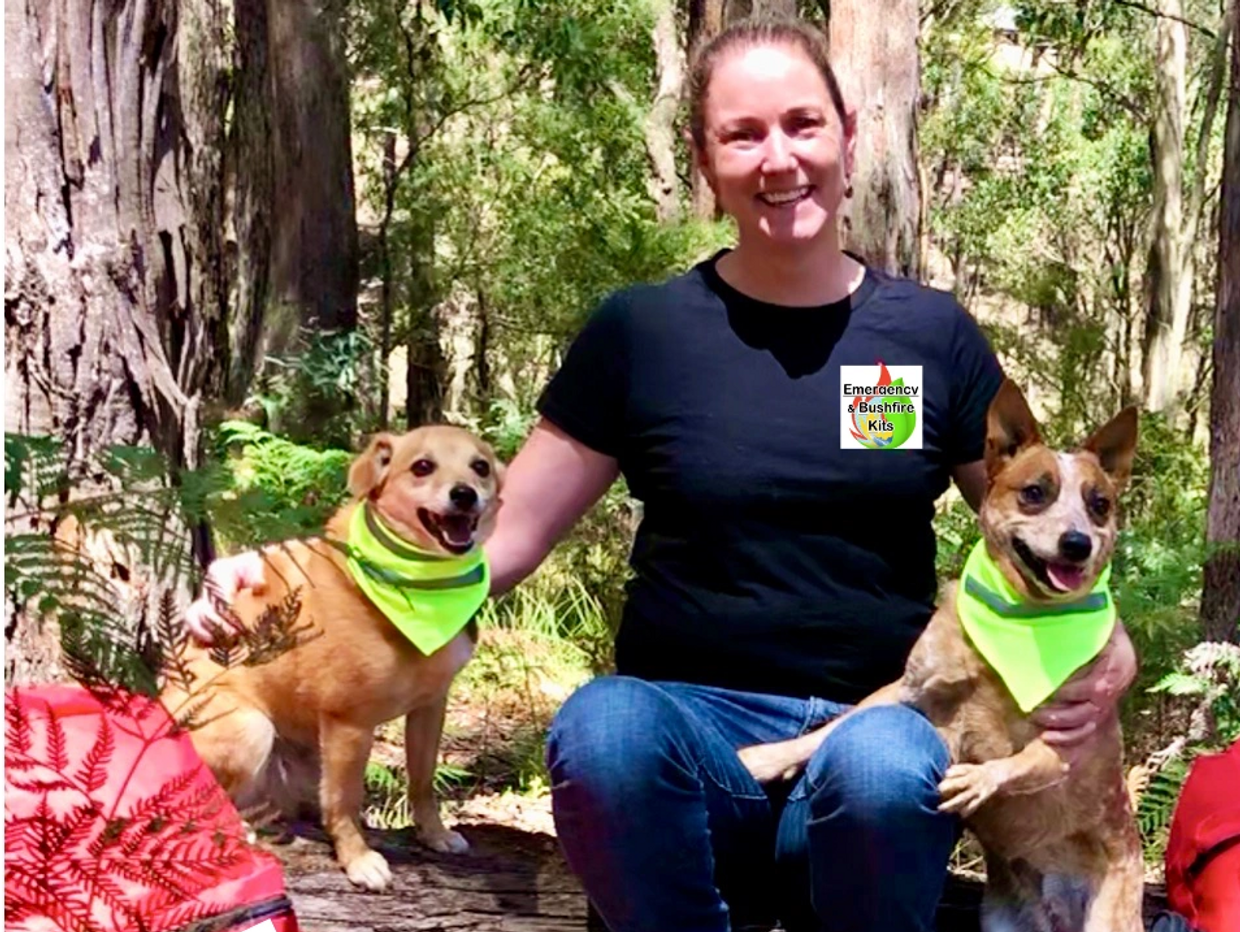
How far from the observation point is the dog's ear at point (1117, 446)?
3271mm

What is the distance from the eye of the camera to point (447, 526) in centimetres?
356

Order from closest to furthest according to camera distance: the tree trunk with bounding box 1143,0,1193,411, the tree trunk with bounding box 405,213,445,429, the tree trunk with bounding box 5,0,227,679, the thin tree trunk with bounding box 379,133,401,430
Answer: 1. the tree trunk with bounding box 5,0,227,679
2. the thin tree trunk with bounding box 379,133,401,430
3. the tree trunk with bounding box 405,213,445,429
4. the tree trunk with bounding box 1143,0,1193,411

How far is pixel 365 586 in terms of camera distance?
353 cm

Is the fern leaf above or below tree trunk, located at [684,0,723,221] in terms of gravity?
below

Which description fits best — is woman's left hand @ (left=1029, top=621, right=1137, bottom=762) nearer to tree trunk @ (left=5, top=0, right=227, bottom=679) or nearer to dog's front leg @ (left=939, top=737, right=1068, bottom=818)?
dog's front leg @ (left=939, top=737, right=1068, bottom=818)

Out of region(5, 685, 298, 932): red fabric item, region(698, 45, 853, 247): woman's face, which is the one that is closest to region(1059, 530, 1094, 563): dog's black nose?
region(698, 45, 853, 247): woman's face

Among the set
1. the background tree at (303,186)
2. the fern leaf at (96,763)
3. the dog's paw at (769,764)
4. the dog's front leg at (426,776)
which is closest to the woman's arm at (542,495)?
the dog's front leg at (426,776)

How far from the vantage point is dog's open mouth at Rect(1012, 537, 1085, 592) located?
3152mm

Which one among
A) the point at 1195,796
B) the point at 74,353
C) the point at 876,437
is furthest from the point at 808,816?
the point at 74,353

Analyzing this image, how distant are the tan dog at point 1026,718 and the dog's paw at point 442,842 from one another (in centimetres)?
95

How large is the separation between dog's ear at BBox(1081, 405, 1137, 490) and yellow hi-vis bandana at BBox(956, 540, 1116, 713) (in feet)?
0.71

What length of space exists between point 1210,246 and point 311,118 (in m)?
14.9

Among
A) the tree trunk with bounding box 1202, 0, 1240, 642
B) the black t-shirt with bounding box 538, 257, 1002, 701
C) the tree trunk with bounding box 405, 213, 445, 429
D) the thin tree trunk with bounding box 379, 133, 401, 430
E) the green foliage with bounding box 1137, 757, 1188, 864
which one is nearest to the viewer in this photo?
the black t-shirt with bounding box 538, 257, 1002, 701

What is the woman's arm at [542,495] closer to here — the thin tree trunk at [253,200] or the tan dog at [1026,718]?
the tan dog at [1026,718]
